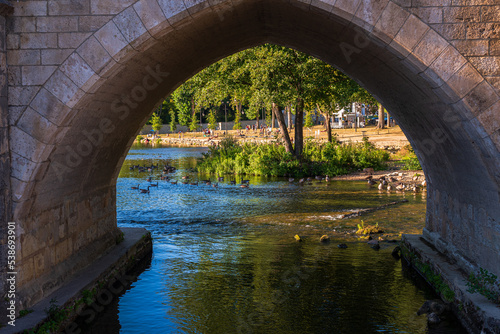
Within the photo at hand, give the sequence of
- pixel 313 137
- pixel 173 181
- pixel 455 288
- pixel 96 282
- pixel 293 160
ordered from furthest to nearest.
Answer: pixel 313 137 < pixel 293 160 < pixel 173 181 < pixel 96 282 < pixel 455 288

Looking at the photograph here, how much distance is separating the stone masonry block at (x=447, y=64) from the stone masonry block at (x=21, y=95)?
5710mm

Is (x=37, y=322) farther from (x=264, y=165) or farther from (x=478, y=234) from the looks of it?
(x=264, y=165)

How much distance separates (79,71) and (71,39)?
1.69ft

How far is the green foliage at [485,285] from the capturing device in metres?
7.95

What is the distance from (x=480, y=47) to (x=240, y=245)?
27.8ft

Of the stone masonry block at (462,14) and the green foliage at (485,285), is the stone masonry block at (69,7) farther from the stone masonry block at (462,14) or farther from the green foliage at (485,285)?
the green foliage at (485,285)

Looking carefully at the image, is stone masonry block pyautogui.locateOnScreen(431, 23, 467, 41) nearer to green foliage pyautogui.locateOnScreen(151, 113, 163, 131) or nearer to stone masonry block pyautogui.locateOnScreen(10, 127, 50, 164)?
stone masonry block pyautogui.locateOnScreen(10, 127, 50, 164)

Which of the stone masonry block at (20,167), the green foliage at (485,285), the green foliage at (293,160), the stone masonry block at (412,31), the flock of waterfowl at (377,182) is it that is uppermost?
the stone masonry block at (412,31)

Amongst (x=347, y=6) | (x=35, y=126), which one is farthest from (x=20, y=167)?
(x=347, y=6)

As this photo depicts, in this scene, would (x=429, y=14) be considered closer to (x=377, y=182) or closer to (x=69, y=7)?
(x=69, y=7)

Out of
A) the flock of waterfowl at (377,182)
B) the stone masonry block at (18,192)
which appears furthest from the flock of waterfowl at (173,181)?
the stone masonry block at (18,192)

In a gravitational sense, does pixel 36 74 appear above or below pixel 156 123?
below

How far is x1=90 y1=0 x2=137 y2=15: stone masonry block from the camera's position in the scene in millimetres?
7703

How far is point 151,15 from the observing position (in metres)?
7.58
